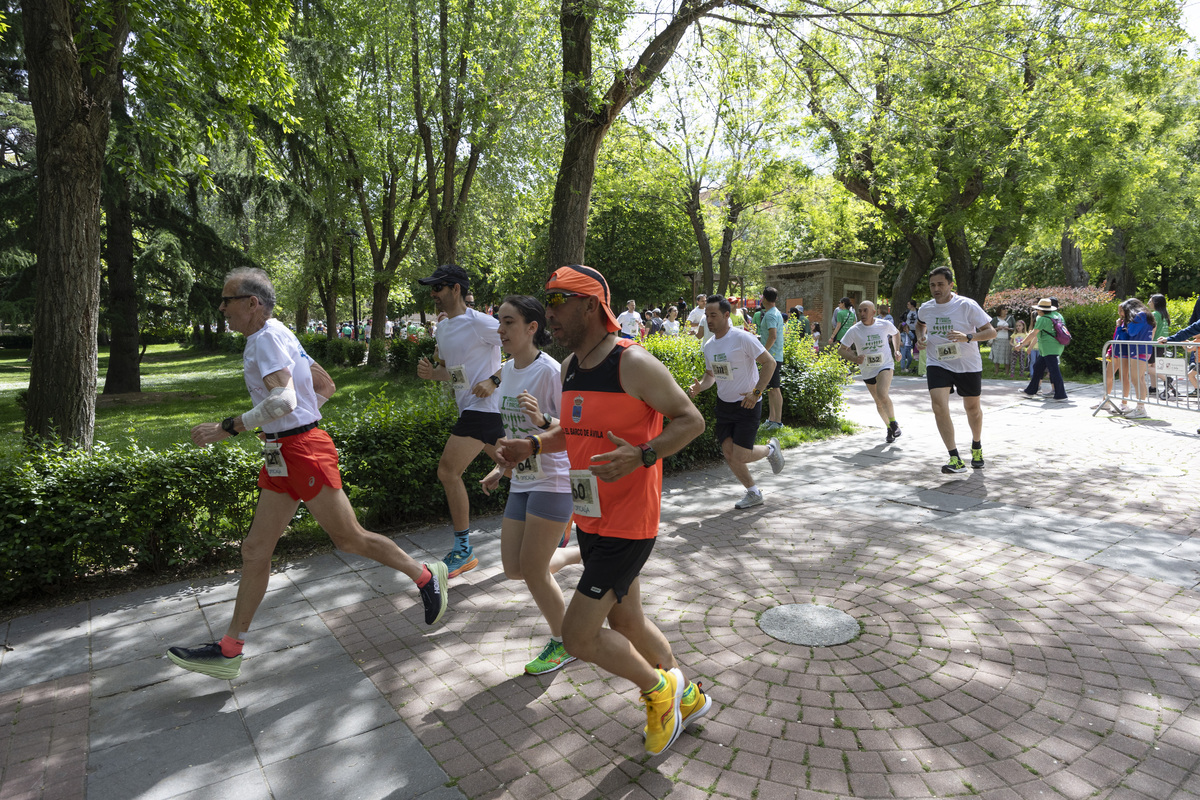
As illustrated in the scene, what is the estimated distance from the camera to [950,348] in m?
7.55

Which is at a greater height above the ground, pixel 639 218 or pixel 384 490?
pixel 639 218

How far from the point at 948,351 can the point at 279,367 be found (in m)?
6.73

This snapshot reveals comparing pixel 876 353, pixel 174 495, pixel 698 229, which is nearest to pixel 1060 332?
pixel 876 353

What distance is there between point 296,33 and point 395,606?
17.4 meters

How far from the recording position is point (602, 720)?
10.6ft

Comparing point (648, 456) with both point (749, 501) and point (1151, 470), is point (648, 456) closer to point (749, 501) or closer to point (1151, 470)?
point (749, 501)

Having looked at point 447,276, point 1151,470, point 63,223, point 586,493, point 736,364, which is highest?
point 63,223

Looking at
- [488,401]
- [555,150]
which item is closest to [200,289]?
[555,150]

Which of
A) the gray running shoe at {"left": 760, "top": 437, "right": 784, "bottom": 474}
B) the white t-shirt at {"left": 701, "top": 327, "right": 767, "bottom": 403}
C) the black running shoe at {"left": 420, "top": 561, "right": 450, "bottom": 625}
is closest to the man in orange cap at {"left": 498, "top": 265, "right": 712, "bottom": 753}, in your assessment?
the black running shoe at {"left": 420, "top": 561, "right": 450, "bottom": 625}

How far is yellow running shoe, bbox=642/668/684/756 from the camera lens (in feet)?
9.34

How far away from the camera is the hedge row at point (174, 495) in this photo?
4.59 meters

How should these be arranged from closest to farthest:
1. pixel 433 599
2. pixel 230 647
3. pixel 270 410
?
pixel 270 410 → pixel 230 647 → pixel 433 599

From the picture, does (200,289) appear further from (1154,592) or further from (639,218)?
(639,218)

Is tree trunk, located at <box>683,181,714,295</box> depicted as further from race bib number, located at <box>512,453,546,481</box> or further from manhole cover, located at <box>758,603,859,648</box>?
race bib number, located at <box>512,453,546,481</box>
